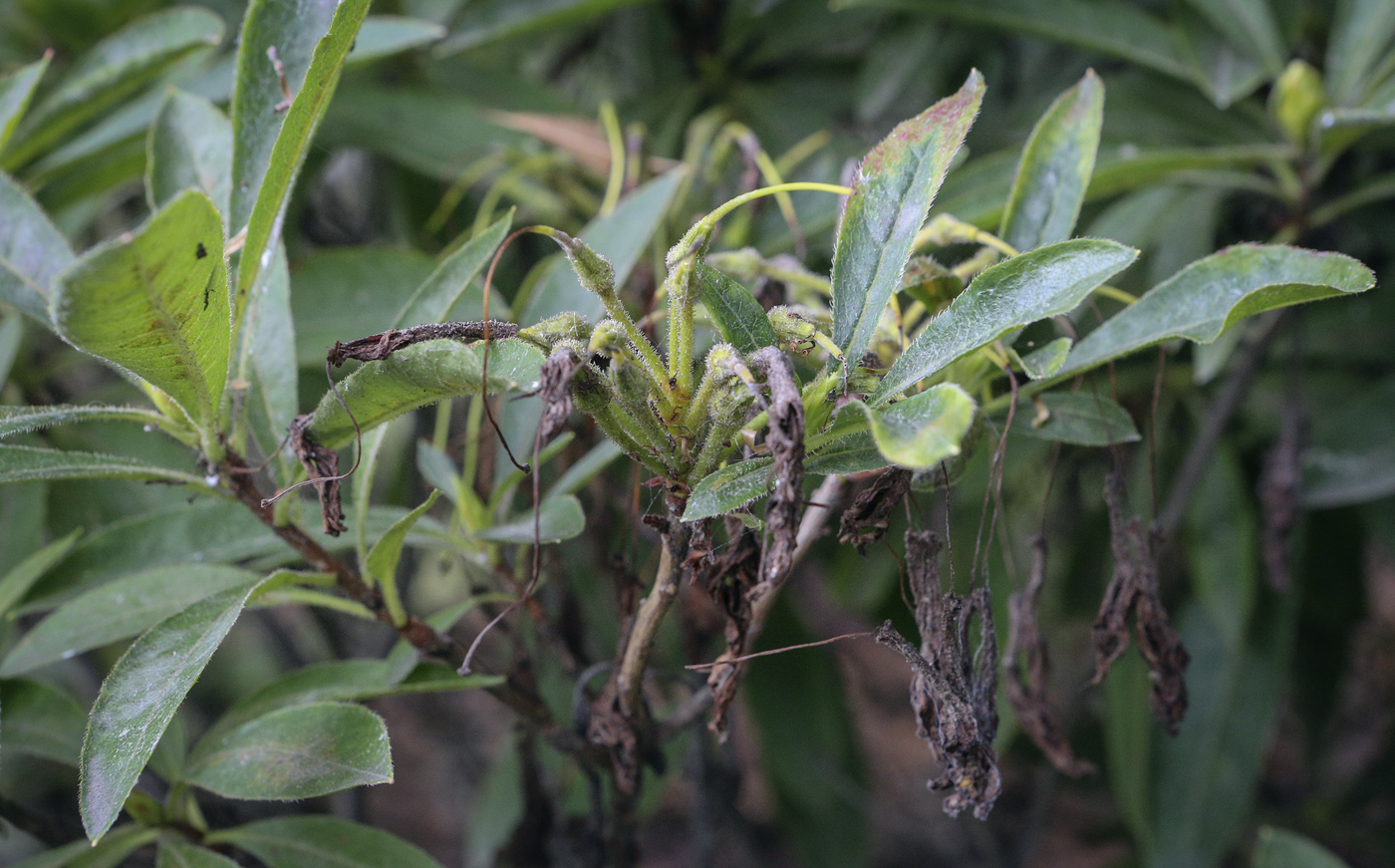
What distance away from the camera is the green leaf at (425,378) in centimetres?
46

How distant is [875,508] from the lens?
532mm

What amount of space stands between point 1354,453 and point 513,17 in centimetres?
117

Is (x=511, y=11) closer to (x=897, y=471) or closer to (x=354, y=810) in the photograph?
(x=897, y=471)

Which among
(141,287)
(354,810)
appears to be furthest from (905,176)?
(354,810)

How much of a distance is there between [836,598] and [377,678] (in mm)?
876

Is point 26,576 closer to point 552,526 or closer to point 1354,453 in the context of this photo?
point 552,526

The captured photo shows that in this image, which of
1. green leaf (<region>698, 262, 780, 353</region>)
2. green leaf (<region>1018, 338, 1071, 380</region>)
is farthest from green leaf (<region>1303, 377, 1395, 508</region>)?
green leaf (<region>698, 262, 780, 353</region>)

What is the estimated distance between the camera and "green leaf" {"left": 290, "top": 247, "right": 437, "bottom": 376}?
0.98 metres

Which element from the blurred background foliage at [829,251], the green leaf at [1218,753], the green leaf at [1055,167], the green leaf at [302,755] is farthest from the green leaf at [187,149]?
the green leaf at [1218,753]

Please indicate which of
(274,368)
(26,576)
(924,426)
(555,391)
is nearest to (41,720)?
(26,576)

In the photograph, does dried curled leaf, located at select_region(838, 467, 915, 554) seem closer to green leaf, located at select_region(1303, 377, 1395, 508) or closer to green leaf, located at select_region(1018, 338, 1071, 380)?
green leaf, located at select_region(1018, 338, 1071, 380)

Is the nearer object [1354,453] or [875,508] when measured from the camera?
[875,508]

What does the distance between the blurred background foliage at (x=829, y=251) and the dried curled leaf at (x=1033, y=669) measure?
0.20 meters

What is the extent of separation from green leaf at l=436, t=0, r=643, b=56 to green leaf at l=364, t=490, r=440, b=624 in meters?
0.74
